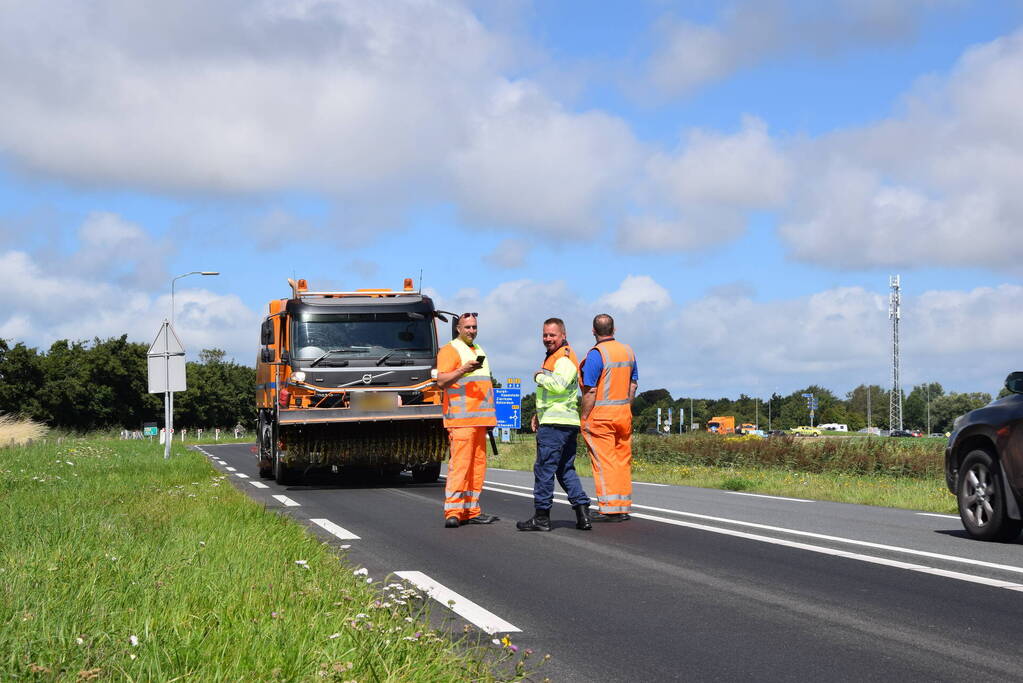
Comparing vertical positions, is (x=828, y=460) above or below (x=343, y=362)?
below

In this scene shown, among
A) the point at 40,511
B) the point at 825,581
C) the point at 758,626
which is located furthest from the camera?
the point at 40,511

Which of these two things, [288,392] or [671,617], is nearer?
[671,617]

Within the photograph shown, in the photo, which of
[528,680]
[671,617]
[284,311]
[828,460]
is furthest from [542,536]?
[828,460]

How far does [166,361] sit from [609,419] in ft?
53.4

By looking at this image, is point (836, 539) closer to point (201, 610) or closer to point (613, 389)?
point (613, 389)

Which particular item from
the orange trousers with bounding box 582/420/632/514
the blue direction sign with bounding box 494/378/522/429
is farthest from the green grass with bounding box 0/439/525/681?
the blue direction sign with bounding box 494/378/522/429

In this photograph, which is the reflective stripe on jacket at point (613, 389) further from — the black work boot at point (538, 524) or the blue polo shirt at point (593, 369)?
the black work boot at point (538, 524)

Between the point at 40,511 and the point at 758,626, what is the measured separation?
6799 millimetres

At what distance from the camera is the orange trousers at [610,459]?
1107 cm

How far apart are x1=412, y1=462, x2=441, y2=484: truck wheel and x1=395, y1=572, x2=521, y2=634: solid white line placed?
10743 millimetres

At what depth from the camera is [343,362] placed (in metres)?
17.3

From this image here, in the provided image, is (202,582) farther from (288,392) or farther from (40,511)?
(288,392)

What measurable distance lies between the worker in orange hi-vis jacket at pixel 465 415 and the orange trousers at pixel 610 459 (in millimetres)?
1040

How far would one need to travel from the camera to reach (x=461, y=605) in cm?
633
